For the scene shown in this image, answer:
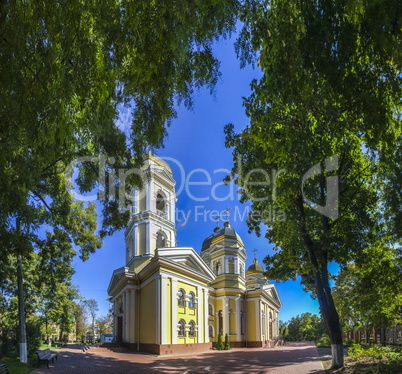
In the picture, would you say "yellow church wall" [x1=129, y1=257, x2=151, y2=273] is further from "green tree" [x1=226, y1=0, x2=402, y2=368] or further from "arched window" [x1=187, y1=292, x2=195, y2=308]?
"green tree" [x1=226, y1=0, x2=402, y2=368]

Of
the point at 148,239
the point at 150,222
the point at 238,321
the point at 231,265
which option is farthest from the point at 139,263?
the point at 238,321

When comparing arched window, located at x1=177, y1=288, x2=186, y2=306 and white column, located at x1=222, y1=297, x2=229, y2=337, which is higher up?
arched window, located at x1=177, y1=288, x2=186, y2=306

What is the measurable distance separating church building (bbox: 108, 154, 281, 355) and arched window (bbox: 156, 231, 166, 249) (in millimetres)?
61

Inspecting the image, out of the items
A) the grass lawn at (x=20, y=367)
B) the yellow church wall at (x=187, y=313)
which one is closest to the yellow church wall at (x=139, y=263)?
the yellow church wall at (x=187, y=313)

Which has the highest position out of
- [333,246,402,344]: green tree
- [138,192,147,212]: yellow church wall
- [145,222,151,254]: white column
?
[138,192,147,212]: yellow church wall

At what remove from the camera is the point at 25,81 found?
12.1 feet

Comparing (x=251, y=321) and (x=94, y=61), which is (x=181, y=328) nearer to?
(x=251, y=321)

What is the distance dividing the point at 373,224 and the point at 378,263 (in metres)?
2.13

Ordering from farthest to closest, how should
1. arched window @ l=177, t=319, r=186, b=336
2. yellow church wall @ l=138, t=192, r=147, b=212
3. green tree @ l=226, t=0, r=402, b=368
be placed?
yellow church wall @ l=138, t=192, r=147, b=212 < arched window @ l=177, t=319, r=186, b=336 < green tree @ l=226, t=0, r=402, b=368

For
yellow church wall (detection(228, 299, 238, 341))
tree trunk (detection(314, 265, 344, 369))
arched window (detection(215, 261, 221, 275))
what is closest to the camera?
tree trunk (detection(314, 265, 344, 369))

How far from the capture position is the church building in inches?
772

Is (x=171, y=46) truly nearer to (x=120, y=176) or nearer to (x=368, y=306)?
(x=120, y=176)

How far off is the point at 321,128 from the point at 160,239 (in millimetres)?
17576

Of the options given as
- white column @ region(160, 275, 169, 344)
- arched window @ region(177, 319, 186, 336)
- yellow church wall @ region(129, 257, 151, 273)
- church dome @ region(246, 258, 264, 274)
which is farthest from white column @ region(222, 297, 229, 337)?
white column @ region(160, 275, 169, 344)
